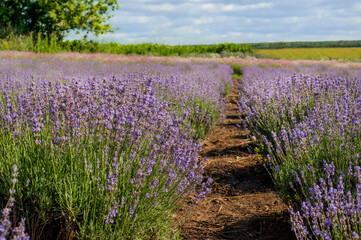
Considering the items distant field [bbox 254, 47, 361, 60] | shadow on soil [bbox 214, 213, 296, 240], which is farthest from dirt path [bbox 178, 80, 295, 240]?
distant field [bbox 254, 47, 361, 60]

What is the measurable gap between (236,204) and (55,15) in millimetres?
22371

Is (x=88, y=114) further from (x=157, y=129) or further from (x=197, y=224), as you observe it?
(x=197, y=224)

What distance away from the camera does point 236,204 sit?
140 inches

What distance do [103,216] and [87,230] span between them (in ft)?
0.47

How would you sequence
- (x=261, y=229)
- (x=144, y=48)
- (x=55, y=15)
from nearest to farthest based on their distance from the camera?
(x=261, y=229) < (x=55, y=15) < (x=144, y=48)

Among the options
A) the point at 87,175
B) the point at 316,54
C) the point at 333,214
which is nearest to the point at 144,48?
the point at 316,54

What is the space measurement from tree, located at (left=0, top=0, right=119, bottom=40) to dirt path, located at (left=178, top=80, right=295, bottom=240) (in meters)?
20.9

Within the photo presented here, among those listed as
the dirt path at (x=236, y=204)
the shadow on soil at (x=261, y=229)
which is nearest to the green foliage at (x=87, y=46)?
the dirt path at (x=236, y=204)

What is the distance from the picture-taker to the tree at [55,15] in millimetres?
23078

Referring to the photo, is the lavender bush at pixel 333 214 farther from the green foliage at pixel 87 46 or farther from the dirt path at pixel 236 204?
the green foliage at pixel 87 46

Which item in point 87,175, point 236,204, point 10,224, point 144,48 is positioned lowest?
point 236,204

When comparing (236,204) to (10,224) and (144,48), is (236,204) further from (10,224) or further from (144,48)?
(144,48)

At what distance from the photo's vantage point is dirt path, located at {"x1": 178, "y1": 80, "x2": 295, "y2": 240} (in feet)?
9.71

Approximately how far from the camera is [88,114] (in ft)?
8.36
